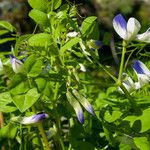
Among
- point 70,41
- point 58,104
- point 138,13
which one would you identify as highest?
point 138,13

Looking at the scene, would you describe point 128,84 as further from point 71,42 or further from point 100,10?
point 100,10

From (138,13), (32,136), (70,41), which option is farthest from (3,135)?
(138,13)

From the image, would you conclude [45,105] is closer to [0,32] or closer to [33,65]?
[33,65]

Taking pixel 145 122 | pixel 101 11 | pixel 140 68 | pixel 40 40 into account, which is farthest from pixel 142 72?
pixel 101 11

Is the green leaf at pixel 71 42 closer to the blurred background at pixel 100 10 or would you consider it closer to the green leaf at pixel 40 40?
the green leaf at pixel 40 40

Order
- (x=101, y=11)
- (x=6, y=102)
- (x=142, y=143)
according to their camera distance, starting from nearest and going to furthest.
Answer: (x=142, y=143)
(x=6, y=102)
(x=101, y=11)

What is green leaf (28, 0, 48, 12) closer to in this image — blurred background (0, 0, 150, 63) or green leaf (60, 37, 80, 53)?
green leaf (60, 37, 80, 53)
